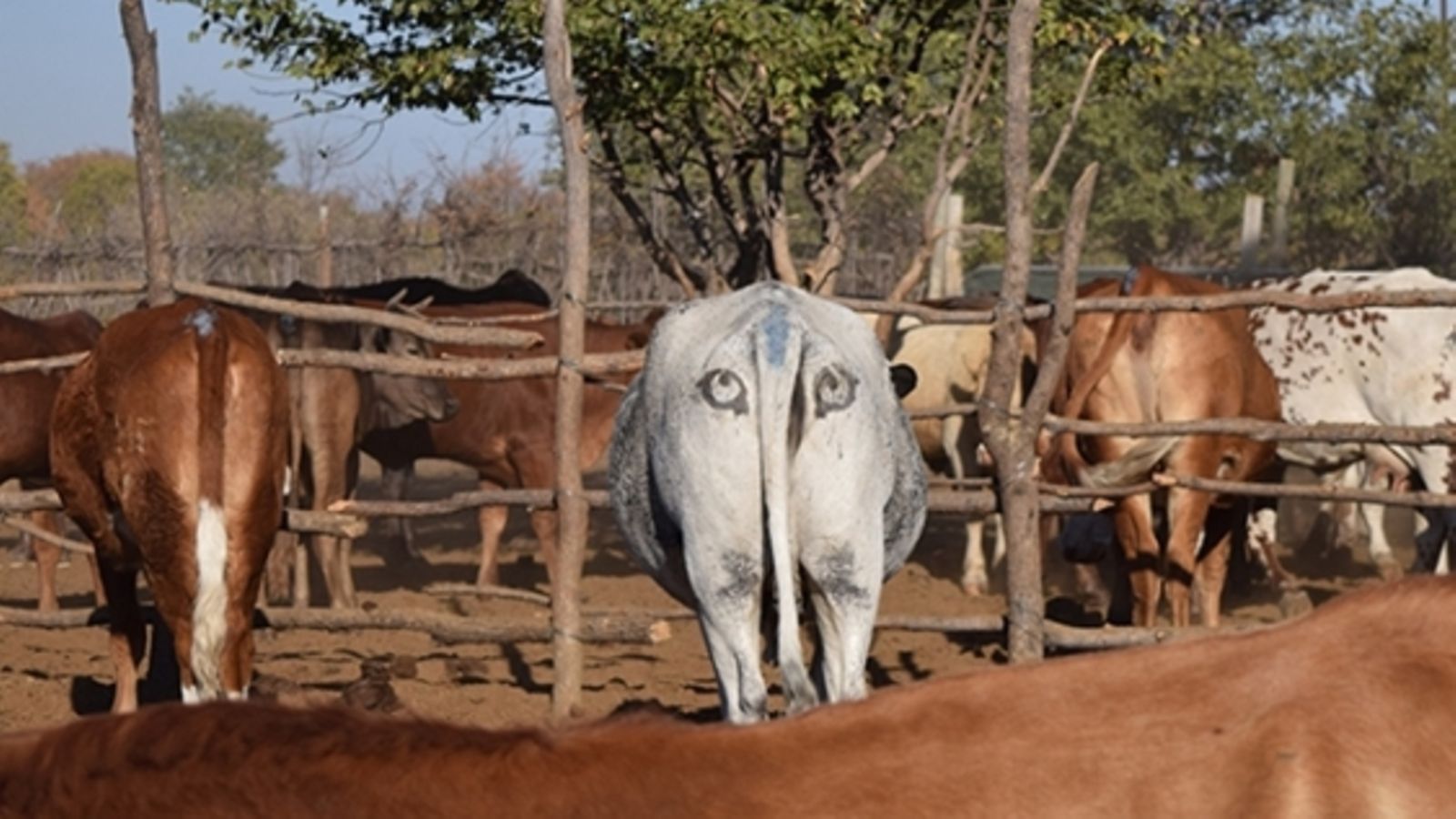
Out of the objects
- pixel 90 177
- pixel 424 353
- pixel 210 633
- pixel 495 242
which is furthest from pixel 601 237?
pixel 90 177

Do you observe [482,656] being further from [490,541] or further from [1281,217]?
[1281,217]

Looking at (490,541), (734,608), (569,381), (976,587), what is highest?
(569,381)

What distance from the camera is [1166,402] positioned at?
902 cm

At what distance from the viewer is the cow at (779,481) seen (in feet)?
17.0

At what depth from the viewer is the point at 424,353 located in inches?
468

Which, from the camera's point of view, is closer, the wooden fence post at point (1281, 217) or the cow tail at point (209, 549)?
the cow tail at point (209, 549)

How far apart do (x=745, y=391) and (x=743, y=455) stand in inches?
6.0

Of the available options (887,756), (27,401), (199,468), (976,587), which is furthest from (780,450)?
(976,587)

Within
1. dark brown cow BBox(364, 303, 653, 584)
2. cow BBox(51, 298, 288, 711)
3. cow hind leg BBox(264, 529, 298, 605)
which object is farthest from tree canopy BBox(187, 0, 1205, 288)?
cow BBox(51, 298, 288, 711)

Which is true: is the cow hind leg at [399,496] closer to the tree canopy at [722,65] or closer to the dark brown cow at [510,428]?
the dark brown cow at [510,428]

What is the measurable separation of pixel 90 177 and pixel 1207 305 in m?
44.0

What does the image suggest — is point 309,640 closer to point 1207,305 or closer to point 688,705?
point 688,705

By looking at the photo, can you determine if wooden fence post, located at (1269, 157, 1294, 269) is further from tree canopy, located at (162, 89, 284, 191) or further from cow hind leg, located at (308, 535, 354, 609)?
tree canopy, located at (162, 89, 284, 191)

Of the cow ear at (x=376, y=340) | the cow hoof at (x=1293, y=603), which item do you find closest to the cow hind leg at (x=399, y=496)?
the cow ear at (x=376, y=340)
